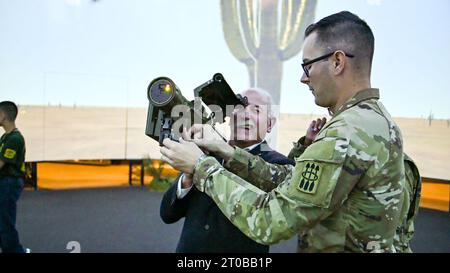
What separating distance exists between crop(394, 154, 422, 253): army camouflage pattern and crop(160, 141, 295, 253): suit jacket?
15.8 inches

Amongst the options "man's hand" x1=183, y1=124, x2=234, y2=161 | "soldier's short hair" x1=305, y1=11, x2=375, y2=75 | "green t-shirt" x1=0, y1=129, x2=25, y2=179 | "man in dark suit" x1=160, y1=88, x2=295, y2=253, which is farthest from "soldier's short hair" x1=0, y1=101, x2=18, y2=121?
"soldier's short hair" x1=305, y1=11, x2=375, y2=75

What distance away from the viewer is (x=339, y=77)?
25.1 inches

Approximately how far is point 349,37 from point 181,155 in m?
0.38

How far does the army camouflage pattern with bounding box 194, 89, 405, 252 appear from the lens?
55 centimetres

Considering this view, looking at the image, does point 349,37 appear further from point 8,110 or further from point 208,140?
point 8,110

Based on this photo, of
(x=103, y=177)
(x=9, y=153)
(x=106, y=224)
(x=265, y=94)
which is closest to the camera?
(x=265, y=94)

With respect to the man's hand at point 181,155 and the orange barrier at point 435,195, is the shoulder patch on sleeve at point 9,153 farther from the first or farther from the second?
the orange barrier at point 435,195

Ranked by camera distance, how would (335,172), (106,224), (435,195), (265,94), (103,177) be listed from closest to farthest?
(335,172)
(265,94)
(106,224)
(435,195)
(103,177)

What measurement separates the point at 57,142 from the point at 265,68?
240 cm

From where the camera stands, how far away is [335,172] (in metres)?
0.54

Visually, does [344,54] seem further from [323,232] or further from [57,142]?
[57,142]

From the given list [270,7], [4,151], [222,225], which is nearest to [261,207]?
[222,225]

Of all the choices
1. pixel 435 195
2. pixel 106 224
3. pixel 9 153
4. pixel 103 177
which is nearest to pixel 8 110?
pixel 9 153

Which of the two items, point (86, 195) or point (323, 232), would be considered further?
point (86, 195)
